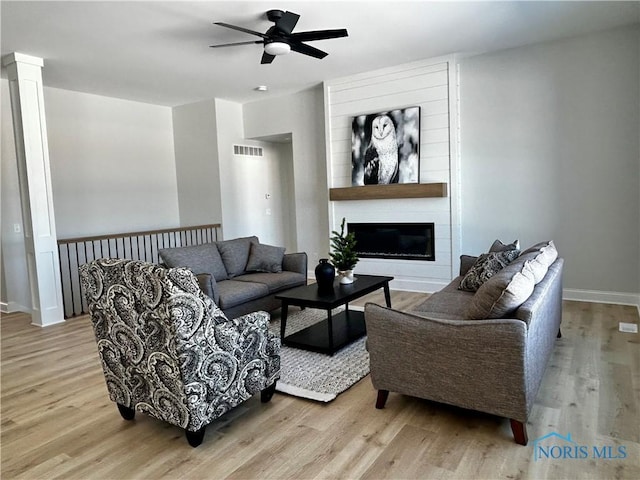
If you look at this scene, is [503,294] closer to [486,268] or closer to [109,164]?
[486,268]

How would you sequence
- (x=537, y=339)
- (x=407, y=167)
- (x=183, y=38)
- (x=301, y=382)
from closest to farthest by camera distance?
(x=537, y=339) < (x=301, y=382) < (x=183, y=38) < (x=407, y=167)

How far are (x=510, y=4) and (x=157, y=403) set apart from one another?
13.7ft

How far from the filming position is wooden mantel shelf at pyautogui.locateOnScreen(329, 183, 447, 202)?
554cm

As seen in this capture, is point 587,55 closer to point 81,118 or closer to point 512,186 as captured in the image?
point 512,186

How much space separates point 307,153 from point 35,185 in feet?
12.0

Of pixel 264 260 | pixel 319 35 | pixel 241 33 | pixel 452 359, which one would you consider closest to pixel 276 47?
pixel 319 35

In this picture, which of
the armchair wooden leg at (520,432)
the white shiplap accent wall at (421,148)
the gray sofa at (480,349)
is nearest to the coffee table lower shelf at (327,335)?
the gray sofa at (480,349)

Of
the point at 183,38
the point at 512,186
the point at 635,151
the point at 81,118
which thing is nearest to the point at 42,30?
the point at 183,38

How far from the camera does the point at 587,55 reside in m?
4.77

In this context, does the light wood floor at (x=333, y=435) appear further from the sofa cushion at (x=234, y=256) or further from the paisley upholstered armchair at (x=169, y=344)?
the sofa cushion at (x=234, y=256)

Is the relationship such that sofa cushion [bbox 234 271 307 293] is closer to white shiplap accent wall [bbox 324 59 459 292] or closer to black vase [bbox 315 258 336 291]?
black vase [bbox 315 258 336 291]

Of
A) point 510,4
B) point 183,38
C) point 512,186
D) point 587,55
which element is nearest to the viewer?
point 510,4

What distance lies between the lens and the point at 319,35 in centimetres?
373

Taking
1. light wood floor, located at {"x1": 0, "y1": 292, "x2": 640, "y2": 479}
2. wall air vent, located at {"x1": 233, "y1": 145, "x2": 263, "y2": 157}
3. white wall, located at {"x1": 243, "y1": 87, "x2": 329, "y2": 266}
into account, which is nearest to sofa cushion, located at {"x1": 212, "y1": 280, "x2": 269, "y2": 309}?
light wood floor, located at {"x1": 0, "y1": 292, "x2": 640, "y2": 479}
